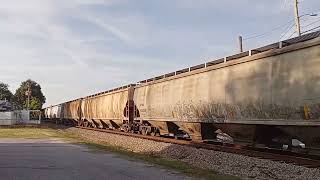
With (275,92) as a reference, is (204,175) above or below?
below

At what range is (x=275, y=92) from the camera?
46.7 feet

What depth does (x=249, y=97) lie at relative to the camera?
51.0ft

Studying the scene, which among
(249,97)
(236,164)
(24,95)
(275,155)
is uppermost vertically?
(24,95)

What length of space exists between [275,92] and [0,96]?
14319cm

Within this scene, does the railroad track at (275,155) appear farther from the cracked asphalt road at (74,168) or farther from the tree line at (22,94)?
the tree line at (22,94)

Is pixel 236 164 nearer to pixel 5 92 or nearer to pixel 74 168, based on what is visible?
pixel 74 168

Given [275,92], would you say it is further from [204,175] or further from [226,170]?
[204,175]

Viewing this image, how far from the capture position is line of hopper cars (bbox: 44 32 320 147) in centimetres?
1300

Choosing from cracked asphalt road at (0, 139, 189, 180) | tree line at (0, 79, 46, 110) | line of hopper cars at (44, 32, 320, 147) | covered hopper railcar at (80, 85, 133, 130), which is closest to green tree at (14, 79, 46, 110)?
tree line at (0, 79, 46, 110)

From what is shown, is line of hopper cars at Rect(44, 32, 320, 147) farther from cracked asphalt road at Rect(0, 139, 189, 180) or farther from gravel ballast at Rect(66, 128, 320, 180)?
cracked asphalt road at Rect(0, 139, 189, 180)

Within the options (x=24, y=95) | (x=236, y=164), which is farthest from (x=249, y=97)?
(x=24, y=95)

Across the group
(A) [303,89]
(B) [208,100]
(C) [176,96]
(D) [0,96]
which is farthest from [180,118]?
(D) [0,96]

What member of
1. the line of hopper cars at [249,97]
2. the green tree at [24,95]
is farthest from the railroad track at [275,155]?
the green tree at [24,95]

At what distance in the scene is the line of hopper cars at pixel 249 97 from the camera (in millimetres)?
13000
